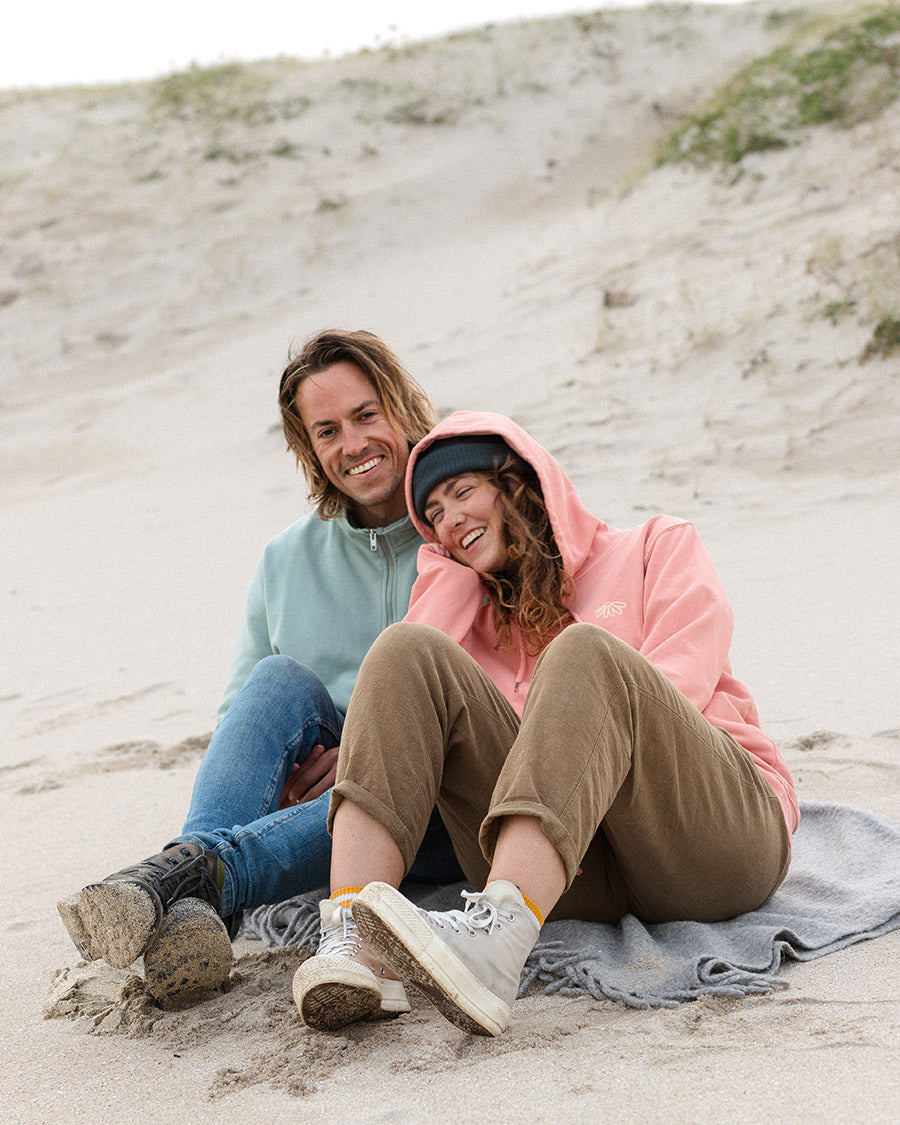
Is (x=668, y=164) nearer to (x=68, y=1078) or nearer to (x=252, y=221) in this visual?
(x=252, y=221)

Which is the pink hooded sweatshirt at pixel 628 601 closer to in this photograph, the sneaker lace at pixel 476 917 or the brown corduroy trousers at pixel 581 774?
the brown corduroy trousers at pixel 581 774

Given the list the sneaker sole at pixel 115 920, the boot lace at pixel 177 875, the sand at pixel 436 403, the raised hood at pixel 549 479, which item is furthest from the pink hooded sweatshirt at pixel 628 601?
the sneaker sole at pixel 115 920

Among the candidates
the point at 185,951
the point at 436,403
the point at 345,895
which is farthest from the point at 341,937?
the point at 436,403

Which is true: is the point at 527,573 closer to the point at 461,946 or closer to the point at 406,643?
the point at 406,643

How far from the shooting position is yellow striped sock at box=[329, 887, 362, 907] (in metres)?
2.00

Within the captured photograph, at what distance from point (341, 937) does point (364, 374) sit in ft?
5.16

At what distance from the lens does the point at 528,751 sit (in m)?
1.94

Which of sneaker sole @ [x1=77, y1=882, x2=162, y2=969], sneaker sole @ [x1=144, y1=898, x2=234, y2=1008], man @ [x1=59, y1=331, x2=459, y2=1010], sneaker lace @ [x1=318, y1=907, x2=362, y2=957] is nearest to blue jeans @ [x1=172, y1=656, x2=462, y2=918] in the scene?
man @ [x1=59, y1=331, x2=459, y2=1010]

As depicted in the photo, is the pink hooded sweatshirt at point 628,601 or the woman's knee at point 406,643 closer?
the woman's knee at point 406,643

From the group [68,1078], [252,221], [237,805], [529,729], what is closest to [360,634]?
[237,805]

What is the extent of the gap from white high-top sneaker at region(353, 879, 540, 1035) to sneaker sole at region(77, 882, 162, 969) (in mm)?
424

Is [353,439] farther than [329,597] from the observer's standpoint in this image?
No

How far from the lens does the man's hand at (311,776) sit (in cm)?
277

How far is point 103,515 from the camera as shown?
27.1 ft
